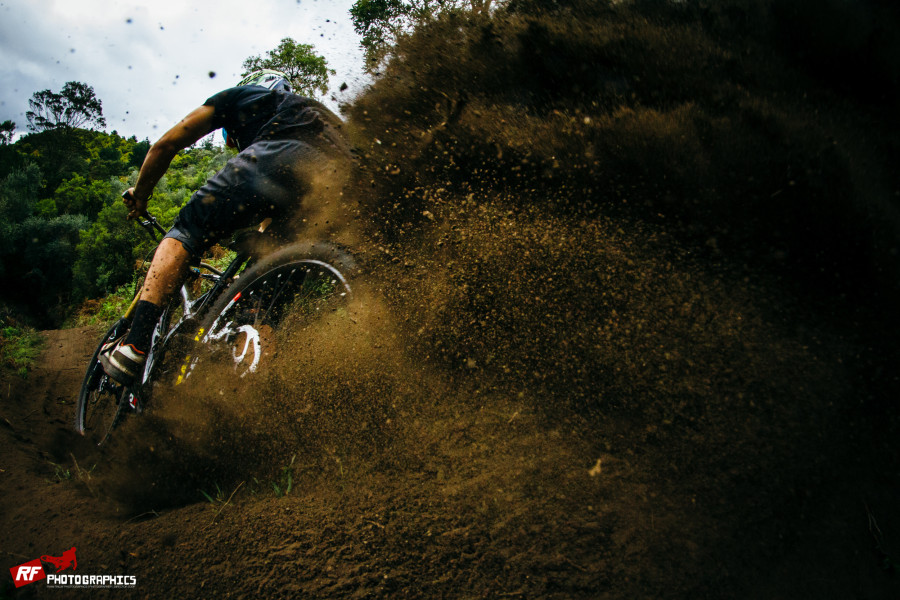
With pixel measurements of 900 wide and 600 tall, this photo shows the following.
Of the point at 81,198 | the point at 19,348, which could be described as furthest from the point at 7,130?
the point at 19,348

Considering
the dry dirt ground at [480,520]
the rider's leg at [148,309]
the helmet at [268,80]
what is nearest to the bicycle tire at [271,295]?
the rider's leg at [148,309]

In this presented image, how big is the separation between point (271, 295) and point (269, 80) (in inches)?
Result: 73.2

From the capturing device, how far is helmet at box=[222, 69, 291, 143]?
3.14 metres

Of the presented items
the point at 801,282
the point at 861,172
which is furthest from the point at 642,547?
the point at 861,172

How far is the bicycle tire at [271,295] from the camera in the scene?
270 cm

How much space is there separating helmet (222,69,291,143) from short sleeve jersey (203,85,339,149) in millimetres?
150

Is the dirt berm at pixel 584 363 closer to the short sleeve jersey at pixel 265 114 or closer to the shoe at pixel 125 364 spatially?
the shoe at pixel 125 364

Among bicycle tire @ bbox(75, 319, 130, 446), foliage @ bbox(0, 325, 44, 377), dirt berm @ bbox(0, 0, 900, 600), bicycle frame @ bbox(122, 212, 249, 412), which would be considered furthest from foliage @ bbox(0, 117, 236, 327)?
dirt berm @ bbox(0, 0, 900, 600)

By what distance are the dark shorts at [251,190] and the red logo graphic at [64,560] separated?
2067mm

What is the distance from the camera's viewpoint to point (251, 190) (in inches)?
111

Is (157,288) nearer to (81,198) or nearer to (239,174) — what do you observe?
(239,174)

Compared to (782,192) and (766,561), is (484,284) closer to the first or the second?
(782,192)

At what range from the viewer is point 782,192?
1894 millimetres

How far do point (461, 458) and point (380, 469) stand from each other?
454 mm
